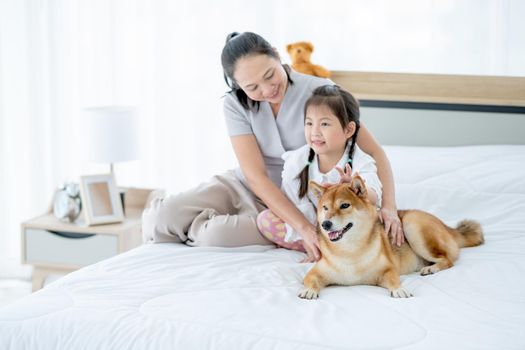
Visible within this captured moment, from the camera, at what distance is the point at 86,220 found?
10.1 ft

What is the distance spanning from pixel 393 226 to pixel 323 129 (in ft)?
1.13

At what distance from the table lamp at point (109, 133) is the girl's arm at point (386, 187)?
121cm

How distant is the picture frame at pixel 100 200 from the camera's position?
3.09 meters

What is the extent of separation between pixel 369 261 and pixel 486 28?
5.56ft

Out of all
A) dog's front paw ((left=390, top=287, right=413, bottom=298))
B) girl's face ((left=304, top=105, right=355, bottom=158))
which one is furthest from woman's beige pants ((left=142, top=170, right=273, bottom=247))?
dog's front paw ((left=390, top=287, right=413, bottom=298))

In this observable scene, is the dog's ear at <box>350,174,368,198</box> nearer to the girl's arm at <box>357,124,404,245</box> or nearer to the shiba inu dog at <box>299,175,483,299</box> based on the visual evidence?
the shiba inu dog at <box>299,175,483,299</box>

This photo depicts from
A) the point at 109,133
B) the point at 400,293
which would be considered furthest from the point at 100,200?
the point at 400,293

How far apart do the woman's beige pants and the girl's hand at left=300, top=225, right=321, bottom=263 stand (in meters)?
0.20

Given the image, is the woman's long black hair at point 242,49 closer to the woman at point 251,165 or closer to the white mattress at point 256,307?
the woman at point 251,165

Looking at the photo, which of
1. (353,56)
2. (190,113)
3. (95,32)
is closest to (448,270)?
(353,56)

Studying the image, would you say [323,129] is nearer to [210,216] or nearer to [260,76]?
[260,76]

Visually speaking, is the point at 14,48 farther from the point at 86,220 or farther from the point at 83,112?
the point at 86,220

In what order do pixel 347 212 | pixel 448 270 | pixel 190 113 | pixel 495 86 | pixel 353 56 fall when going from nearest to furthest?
pixel 347 212 < pixel 448 270 < pixel 495 86 < pixel 353 56 < pixel 190 113

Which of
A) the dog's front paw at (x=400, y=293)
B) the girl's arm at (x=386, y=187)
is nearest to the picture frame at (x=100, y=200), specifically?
the girl's arm at (x=386, y=187)
